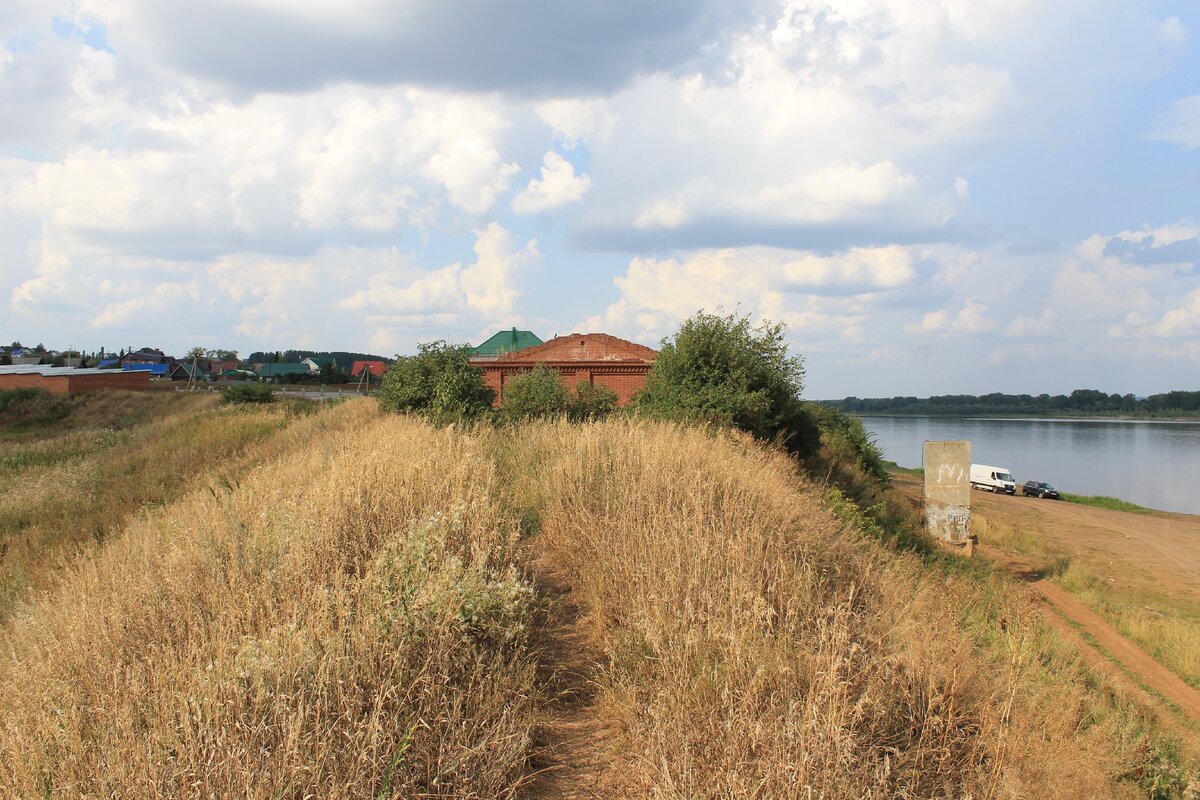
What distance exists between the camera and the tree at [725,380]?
17.2 metres

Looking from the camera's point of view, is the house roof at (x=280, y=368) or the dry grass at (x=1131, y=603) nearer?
the dry grass at (x=1131, y=603)

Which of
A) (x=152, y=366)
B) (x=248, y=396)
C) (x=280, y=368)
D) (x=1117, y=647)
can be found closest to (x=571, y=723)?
(x=1117, y=647)

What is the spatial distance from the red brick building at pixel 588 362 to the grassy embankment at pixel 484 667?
19.9 meters

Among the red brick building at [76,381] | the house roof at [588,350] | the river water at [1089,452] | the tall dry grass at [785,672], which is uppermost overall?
the house roof at [588,350]

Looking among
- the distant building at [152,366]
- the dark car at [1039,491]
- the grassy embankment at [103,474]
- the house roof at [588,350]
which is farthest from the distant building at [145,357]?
the dark car at [1039,491]

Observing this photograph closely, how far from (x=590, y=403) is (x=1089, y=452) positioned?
100 meters

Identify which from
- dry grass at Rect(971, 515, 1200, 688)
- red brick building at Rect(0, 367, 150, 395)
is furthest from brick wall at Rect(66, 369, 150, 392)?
dry grass at Rect(971, 515, 1200, 688)

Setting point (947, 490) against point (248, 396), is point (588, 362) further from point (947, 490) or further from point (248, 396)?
point (248, 396)

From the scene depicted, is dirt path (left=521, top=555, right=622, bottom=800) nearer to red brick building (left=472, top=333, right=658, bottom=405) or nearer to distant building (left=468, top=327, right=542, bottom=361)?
red brick building (left=472, top=333, right=658, bottom=405)

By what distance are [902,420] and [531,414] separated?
167m

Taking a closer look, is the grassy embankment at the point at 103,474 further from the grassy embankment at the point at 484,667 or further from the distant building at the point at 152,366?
the distant building at the point at 152,366

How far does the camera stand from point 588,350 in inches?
1249

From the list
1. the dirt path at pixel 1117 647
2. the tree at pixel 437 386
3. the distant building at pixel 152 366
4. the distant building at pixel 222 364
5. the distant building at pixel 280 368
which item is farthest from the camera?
the distant building at pixel 222 364

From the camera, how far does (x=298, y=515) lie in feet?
19.0
